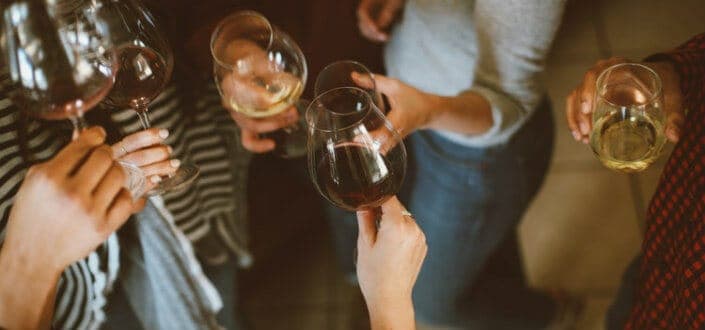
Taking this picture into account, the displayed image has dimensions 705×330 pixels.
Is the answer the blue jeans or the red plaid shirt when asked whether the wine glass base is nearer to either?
the blue jeans

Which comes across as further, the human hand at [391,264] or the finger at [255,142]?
the finger at [255,142]

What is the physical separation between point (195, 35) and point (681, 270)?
2.88 feet

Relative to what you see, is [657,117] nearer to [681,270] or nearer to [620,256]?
[681,270]

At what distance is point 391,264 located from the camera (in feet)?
2.66

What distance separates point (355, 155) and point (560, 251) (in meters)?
1.25

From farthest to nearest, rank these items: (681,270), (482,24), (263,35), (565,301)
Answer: (565,301)
(482,24)
(263,35)
(681,270)

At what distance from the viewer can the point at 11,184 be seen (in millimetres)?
909

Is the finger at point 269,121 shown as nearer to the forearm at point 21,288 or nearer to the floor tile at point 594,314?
the forearm at point 21,288

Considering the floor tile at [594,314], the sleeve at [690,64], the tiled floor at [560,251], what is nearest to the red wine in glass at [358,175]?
the sleeve at [690,64]

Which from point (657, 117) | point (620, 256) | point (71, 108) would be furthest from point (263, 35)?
point (620, 256)

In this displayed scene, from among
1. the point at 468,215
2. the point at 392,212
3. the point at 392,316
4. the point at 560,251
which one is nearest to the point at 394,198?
the point at 392,212

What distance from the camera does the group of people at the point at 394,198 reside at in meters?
0.76

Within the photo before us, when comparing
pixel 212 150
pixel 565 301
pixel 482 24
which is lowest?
pixel 565 301

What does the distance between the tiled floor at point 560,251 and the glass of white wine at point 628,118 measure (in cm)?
96
